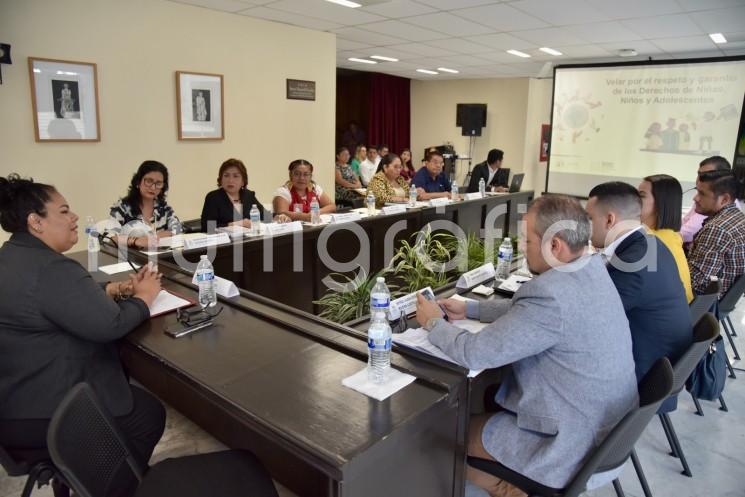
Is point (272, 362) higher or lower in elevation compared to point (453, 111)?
lower

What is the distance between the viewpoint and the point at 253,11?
4484 mm

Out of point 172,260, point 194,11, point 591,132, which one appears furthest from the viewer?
point 591,132

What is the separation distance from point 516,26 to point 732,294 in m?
3.50

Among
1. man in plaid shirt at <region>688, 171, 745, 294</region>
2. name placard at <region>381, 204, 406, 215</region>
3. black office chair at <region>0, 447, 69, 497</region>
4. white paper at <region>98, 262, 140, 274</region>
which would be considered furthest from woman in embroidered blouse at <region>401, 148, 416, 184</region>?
black office chair at <region>0, 447, 69, 497</region>

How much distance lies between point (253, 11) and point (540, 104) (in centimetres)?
649

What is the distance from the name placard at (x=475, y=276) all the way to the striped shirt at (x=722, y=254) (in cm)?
115

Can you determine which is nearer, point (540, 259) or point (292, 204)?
point (540, 259)

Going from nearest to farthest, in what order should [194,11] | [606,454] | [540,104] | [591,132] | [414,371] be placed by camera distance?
[606,454], [414,371], [194,11], [591,132], [540,104]

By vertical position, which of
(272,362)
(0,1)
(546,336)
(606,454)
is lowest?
(606,454)

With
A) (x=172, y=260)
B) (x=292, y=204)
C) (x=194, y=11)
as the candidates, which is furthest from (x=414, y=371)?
(x=194, y=11)

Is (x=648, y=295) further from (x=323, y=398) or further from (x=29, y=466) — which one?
(x=29, y=466)

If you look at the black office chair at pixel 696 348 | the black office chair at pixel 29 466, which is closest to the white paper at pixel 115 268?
the black office chair at pixel 29 466

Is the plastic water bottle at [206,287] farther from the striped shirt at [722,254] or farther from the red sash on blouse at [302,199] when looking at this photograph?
the striped shirt at [722,254]

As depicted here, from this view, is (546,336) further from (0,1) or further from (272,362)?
(0,1)
